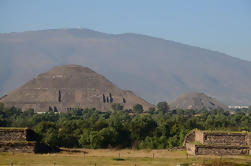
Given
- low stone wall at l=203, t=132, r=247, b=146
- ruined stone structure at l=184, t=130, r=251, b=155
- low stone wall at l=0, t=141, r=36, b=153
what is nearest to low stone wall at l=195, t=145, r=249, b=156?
ruined stone structure at l=184, t=130, r=251, b=155

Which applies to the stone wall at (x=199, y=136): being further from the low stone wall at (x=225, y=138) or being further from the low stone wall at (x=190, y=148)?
the low stone wall at (x=190, y=148)

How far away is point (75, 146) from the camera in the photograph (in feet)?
207

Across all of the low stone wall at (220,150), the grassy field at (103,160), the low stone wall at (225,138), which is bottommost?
the grassy field at (103,160)

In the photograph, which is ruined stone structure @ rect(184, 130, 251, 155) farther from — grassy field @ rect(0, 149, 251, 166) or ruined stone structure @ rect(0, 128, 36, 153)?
ruined stone structure @ rect(0, 128, 36, 153)

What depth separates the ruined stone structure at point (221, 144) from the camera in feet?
159

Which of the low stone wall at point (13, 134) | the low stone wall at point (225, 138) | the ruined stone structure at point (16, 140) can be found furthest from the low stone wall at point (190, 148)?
the low stone wall at point (13, 134)

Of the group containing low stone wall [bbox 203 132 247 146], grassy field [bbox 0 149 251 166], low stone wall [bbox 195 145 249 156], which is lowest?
grassy field [bbox 0 149 251 166]

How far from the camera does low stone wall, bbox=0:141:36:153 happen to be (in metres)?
45.6

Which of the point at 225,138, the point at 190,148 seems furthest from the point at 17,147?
the point at 225,138

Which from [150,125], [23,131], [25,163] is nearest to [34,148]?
[23,131]

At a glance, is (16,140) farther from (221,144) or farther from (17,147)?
(221,144)

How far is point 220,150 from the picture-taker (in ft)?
160

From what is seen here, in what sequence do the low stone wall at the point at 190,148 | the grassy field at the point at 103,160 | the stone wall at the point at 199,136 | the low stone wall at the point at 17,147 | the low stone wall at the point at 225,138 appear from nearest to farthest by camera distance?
the grassy field at the point at 103,160, the low stone wall at the point at 17,147, the low stone wall at the point at 190,148, the low stone wall at the point at 225,138, the stone wall at the point at 199,136

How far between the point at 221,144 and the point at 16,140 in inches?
679
